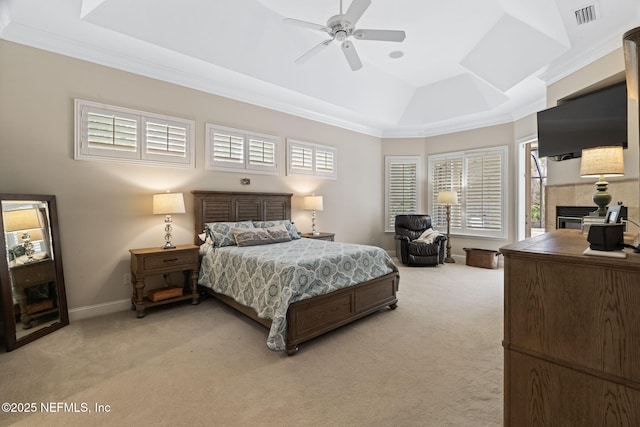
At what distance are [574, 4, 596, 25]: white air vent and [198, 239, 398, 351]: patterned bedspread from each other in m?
3.40

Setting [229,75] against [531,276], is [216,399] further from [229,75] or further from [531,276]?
[229,75]

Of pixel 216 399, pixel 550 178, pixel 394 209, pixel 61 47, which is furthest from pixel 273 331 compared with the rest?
pixel 394 209

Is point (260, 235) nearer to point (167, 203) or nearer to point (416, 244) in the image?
point (167, 203)

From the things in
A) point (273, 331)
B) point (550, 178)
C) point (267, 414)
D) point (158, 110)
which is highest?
point (158, 110)

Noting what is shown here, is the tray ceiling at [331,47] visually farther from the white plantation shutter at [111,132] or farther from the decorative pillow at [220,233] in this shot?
the decorative pillow at [220,233]

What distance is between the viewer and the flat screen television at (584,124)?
3201 mm

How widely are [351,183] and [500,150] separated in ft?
10.3

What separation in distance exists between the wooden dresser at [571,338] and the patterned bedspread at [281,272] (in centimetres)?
168

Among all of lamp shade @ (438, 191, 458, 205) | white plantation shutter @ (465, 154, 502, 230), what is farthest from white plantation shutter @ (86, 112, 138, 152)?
white plantation shutter @ (465, 154, 502, 230)

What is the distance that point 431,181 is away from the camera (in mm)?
7074

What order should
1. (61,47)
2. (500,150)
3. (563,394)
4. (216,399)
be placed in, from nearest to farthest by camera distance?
(563,394) → (216,399) → (61,47) → (500,150)

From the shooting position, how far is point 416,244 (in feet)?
19.4

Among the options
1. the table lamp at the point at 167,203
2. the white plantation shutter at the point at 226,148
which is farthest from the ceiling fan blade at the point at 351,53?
the table lamp at the point at 167,203

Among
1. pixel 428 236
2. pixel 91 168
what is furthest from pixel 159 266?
pixel 428 236
